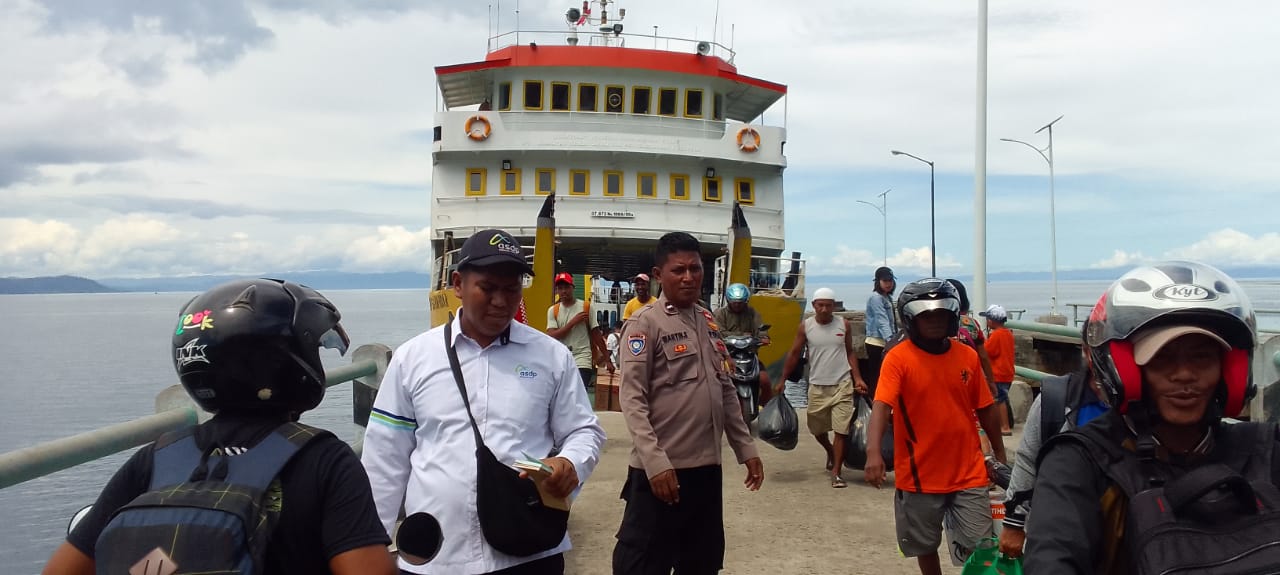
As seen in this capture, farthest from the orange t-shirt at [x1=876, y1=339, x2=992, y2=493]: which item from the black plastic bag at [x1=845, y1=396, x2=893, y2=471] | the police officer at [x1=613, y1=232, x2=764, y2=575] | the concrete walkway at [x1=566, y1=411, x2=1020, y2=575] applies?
the black plastic bag at [x1=845, y1=396, x2=893, y2=471]

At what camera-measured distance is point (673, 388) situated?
3904 millimetres

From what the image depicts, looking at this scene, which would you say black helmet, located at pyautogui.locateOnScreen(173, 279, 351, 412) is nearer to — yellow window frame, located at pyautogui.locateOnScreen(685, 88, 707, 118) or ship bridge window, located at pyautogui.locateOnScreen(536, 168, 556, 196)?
ship bridge window, located at pyautogui.locateOnScreen(536, 168, 556, 196)

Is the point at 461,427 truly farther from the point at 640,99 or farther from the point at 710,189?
the point at 640,99

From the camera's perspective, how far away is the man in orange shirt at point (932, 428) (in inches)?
153

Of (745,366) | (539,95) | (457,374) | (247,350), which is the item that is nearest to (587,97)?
Result: (539,95)

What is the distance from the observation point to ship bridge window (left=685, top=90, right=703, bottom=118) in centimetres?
1895

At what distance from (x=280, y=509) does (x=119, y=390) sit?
90.9ft

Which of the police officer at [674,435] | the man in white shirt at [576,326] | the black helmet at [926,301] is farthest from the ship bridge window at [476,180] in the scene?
the black helmet at [926,301]

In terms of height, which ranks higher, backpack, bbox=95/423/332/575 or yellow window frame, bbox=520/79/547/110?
yellow window frame, bbox=520/79/547/110

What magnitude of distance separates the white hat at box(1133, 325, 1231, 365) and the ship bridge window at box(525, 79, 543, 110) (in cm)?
1748

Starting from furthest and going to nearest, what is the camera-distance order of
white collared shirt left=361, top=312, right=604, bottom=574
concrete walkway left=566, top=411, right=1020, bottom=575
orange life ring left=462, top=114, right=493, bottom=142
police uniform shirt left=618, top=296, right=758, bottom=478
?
orange life ring left=462, top=114, right=493, bottom=142 < concrete walkway left=566, top=411, right=1020, bottom=575 < police uniform shirt left=618, top=296, right=758, bottom=478 < white collared shirt left=361, top=312, right=604, bottom=574

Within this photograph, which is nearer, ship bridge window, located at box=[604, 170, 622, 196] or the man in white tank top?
the man in white tank top

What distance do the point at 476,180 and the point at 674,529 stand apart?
1471 cm

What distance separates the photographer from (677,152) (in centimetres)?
1748
